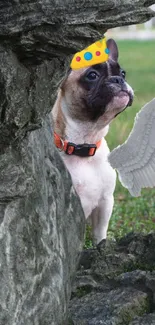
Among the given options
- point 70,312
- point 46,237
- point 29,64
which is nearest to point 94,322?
point 70,312

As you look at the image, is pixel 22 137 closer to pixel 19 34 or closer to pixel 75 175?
pixel 19 34

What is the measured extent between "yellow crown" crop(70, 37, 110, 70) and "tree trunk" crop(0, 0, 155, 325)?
84 centimetres

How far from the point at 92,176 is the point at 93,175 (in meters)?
0.01

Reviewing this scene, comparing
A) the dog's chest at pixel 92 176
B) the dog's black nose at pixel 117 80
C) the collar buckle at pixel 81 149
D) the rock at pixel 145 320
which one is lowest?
the rock at pixel 145 320

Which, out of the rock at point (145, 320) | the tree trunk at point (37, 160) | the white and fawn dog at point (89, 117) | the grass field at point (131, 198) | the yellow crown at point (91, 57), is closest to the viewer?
the tree trunk at point (37, 160)

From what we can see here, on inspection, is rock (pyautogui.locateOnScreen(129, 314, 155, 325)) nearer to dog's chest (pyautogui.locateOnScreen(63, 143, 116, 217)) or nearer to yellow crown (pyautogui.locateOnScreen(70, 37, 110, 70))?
dog's chest (pyautogui.locateOnScreen(63, 143, 116, 217))

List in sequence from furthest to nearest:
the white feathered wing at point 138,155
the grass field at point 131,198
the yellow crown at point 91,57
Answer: the grass field at point 131,198, the yellow crown at point 91,57, the white feathered wing at point 138,155

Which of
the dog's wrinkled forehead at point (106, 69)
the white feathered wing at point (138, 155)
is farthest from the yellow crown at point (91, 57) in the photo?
the white feathered wing at point (138, 155)

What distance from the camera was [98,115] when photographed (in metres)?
3.31

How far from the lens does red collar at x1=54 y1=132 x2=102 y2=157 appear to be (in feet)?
10.8

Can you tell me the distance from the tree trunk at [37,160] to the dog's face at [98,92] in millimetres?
845

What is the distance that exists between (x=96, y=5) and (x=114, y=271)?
1236 mm

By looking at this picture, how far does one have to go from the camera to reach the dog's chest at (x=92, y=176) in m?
3.36

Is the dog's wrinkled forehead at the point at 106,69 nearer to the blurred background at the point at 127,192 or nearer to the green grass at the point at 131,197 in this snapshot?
the green grass at the point at 131,197
